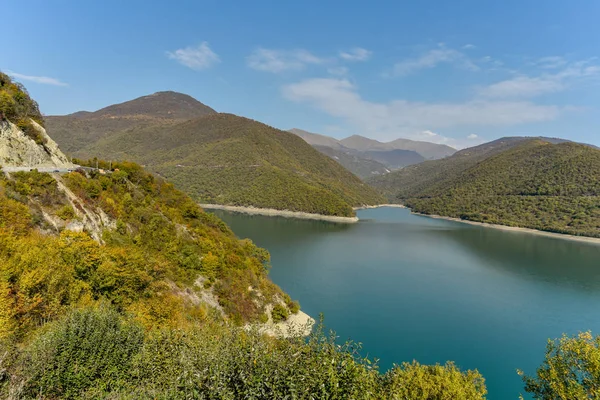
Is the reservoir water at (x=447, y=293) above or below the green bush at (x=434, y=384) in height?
below

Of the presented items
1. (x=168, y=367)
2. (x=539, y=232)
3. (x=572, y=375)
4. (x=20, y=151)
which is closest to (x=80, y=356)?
(x=168, y=367)

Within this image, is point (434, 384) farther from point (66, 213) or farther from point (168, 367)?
point (66, 213)

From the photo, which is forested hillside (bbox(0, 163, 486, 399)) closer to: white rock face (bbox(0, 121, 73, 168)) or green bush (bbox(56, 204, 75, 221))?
green bush (bbox(56, 204, 75, 221))

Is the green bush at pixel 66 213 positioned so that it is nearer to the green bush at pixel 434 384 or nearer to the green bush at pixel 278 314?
the green bush at pixel 278 314

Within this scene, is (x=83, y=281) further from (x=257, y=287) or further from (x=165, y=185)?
(x=165, y=185)

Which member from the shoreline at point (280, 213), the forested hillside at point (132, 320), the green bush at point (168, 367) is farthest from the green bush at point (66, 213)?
the shoreline at point (280, 213)

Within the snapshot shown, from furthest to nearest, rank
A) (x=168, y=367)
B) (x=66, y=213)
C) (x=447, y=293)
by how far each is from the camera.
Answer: (x=447, y=293) < (x=66, y=213) < (x=168, y=367)
